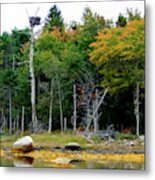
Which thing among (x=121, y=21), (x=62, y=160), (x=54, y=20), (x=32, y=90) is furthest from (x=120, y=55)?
(x=62, y=160)

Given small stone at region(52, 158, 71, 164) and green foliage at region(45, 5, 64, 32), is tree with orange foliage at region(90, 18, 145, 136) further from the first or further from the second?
small stone at region(52, 158, 71, 164)

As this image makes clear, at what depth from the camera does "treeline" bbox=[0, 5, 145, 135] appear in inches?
108

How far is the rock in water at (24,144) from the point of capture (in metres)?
2.85

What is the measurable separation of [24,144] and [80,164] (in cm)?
32

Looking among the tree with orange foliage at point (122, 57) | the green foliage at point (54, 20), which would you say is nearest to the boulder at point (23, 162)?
the tree with orange foliage at point (122, 57)

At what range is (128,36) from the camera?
2.76 metres

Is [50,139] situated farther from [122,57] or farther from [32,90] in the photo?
[122,57]

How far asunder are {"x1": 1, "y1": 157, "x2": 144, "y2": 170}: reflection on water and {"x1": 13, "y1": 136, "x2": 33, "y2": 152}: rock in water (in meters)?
0.05

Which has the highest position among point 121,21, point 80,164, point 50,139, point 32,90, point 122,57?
point 121,21

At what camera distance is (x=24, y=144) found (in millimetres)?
2854

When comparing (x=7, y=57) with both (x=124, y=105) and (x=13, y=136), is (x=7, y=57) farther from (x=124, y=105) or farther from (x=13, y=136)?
(x=124, y=105)

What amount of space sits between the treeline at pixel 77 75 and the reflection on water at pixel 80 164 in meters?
0.16

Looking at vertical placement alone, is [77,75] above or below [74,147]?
above

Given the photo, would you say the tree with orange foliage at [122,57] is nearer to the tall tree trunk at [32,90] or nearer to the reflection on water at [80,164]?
the reflection on water at [80,164]
